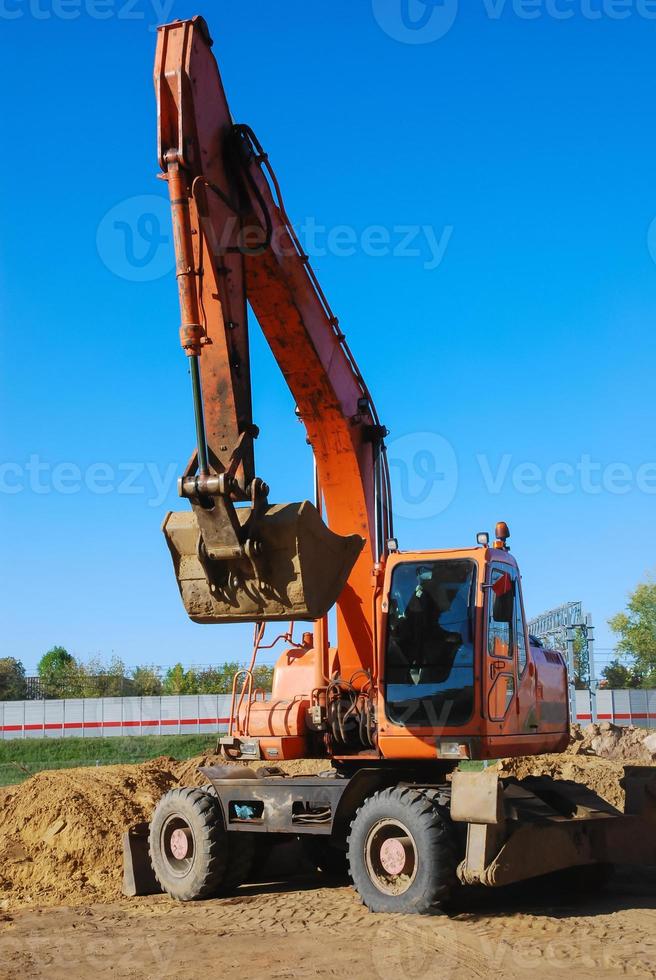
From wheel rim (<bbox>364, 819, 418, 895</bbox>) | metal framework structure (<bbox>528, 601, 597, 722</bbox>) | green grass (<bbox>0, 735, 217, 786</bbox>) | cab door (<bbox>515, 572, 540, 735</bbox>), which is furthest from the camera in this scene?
green grass (<bbox>0, 735, 217, 786</bbox>)

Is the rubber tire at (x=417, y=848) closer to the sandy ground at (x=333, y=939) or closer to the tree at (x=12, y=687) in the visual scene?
the sandy ground at (x=333, y=939)

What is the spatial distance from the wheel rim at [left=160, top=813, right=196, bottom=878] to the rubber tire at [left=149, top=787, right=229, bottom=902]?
4 cm

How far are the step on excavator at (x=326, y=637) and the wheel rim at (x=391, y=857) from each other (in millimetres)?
19

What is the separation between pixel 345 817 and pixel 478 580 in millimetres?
2606

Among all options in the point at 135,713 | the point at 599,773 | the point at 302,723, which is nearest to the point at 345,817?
the point at 302,723

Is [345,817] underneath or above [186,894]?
above

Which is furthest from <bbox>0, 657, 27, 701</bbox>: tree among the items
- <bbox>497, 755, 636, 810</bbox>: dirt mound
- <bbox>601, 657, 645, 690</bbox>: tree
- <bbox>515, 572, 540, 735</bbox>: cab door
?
<bbox>515, 572, 540, 735</bbox>: cab door

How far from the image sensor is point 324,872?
38.8ft

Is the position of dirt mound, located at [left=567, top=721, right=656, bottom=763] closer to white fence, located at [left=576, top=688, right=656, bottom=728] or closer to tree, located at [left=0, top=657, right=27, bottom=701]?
white fence, located at [left=576, top=688, right=656, bottom=728]

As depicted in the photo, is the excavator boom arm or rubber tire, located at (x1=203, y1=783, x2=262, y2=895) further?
rubber tire, located at (x1=203, y1=783, x2=262, y2=895)

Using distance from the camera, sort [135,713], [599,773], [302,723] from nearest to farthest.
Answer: [302,723] → [599,773] → [135,713]

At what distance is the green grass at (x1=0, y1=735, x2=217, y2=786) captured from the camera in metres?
33.1

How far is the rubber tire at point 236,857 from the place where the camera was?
420 inches

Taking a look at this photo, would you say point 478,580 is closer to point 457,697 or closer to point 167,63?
point 457,697
